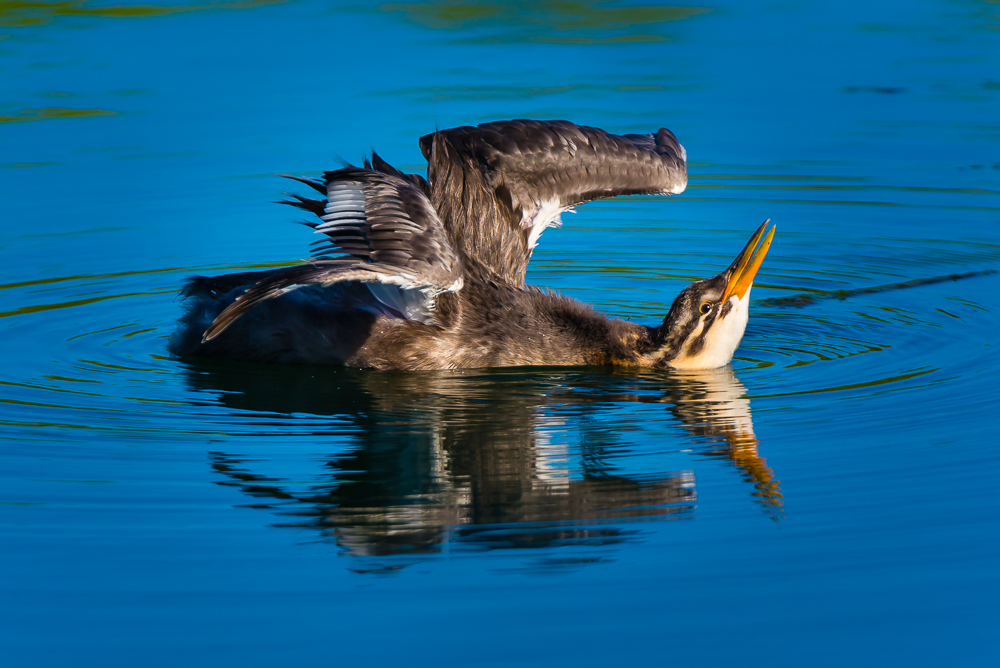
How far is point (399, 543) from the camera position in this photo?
510 centimetres

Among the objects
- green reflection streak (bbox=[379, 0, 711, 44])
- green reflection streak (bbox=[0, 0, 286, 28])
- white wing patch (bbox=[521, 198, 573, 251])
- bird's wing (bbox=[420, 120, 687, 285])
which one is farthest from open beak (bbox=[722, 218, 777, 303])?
green reflection streak (bbox=[0, 0, 286, 28])

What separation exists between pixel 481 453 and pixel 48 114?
9.65 metres

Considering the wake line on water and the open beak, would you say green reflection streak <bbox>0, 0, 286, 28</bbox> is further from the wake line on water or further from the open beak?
the open beak

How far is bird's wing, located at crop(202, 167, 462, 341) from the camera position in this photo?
6.62 m

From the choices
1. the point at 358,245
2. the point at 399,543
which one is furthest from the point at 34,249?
the point at 399,543

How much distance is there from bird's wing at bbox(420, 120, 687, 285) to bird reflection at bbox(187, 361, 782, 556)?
1138 millimetres

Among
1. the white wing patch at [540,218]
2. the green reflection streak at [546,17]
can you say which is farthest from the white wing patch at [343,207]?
the green reflection streak at [546,17]

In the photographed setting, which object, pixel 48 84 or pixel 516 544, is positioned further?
pixel 48 84

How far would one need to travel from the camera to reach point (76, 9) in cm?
1777

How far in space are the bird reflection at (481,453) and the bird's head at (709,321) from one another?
14cm

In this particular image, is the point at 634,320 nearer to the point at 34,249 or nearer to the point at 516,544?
the point at 516,544

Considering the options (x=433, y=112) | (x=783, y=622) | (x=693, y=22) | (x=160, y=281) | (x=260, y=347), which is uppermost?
(x=693, y=22)

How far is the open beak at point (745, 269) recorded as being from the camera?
796 centimetres

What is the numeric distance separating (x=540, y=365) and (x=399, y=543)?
3.00 m
